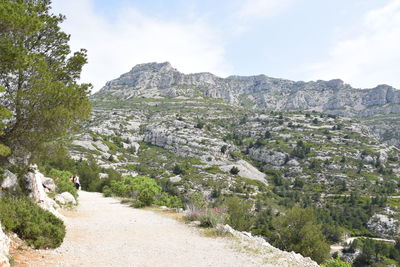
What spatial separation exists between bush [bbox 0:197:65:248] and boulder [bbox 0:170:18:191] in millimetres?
2195

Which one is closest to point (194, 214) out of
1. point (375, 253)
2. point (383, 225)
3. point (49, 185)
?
point (49, 185)

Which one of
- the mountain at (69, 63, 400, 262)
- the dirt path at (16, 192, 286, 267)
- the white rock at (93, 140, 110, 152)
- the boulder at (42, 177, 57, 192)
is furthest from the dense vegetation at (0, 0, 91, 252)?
the white rock at (93, 140, 110, 152)

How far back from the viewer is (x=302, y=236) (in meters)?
47.1

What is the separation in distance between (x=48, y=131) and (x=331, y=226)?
90.9 meters

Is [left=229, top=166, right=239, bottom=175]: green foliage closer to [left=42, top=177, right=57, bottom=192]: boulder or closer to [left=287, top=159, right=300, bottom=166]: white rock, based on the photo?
[left=287, top=159, right=300, bottom=166]: white rock

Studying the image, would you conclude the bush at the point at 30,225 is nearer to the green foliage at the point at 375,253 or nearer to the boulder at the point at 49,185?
the boulder at the point at 49,185

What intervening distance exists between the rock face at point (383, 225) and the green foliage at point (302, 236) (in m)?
60.8

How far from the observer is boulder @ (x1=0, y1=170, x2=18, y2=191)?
1390 cm

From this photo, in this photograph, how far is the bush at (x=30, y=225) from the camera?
33.9 feet

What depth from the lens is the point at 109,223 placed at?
57.7 ft

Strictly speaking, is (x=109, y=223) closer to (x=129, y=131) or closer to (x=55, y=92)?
(x=55, y=92)

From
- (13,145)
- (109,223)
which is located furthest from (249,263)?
(13,145)

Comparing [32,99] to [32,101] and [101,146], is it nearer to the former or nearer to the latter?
[32,101]

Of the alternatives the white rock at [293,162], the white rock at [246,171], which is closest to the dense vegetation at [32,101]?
the white rock at [246,171]
